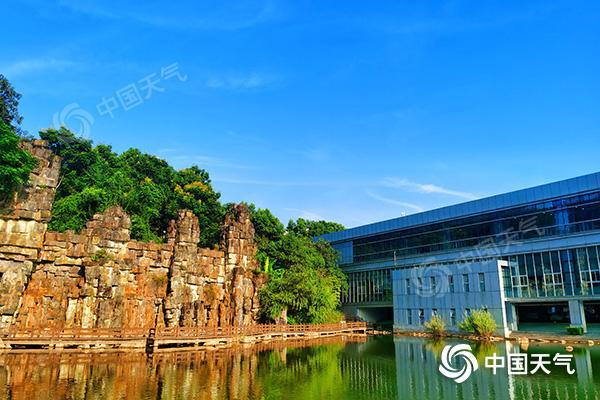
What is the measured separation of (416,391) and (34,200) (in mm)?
28096

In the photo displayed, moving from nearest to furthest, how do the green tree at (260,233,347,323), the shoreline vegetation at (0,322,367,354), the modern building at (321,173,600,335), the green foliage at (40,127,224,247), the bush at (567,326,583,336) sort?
1. the shoreline vegetation at (0,322,367,354)
2. the bush at (567,326,583,336)
3. the modern building at (321,173,600,335)
4. the green tree at (260,233,347,323)
5. the green foliage at (40,127,224,247)

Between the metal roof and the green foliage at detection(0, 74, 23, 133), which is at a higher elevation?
the green foliage at detection(0, 74, 23, 133)

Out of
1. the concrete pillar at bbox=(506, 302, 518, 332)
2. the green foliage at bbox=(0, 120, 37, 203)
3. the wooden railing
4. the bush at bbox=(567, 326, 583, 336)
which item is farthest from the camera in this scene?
the concrete pillar at bbox=(506, 302, 518, 332)

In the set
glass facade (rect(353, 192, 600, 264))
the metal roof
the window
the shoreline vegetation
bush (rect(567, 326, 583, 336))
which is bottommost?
the shoreline vegetation

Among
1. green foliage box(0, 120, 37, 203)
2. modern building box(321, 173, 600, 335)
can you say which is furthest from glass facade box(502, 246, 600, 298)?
green foliage box(0, 120, 37, 203)

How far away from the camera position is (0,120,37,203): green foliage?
28.1 meters

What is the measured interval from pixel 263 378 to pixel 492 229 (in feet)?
104

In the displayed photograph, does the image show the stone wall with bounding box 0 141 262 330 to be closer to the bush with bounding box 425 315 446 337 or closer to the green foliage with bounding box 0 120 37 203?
the green foliage with bounding box 0 120 37 203

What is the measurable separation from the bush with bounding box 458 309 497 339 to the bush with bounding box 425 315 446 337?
238cm

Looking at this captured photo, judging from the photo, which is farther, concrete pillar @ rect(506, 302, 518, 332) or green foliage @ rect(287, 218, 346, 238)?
green foliage @ rect(287, 218, 346, 238)

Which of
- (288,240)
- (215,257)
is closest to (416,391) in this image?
(215,257)

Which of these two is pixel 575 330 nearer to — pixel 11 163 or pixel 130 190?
pixel 11 163

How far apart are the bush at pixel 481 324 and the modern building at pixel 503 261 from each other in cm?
176

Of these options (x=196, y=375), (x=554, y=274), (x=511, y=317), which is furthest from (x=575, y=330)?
(x=196, y=375)
